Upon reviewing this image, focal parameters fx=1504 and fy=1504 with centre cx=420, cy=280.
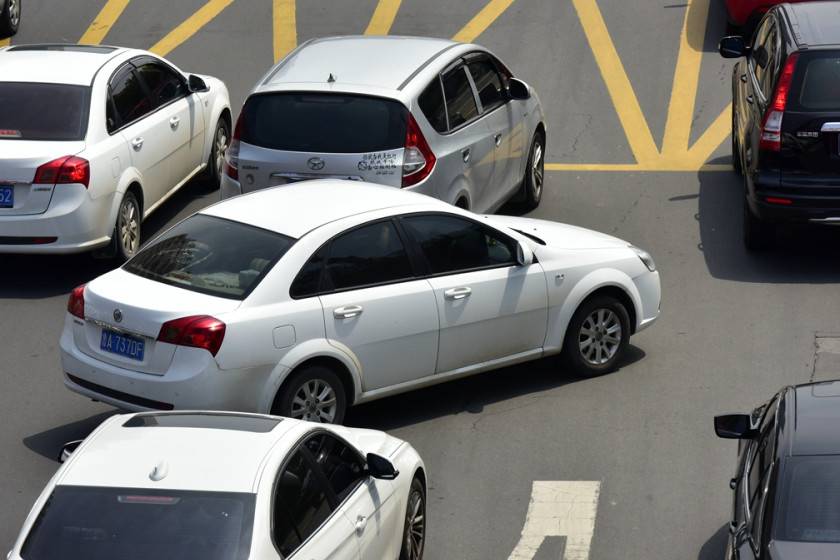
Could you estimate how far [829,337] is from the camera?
1117cm

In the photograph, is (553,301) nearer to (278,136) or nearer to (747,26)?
(278,136)

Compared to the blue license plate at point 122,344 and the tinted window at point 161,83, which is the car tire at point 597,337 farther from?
the tinted window at point 161,83

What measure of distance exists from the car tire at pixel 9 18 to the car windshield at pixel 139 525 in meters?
13.6

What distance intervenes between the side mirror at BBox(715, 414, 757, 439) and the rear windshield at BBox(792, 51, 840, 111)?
5.39 meters

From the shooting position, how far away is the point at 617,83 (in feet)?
56.4

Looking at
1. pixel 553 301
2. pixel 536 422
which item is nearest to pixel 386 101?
pixel 553 301

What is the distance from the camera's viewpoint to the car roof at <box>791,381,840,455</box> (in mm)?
6473

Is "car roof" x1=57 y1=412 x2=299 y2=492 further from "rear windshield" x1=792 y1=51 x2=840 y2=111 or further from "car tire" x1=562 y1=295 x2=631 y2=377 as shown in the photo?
"rear windshield" x1=792 y1=51 x2=840 y2=111

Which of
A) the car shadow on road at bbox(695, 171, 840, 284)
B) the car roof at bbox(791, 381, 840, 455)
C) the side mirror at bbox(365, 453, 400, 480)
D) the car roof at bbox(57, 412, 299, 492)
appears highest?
the car roof at bbox(791, 381, 840, 455)

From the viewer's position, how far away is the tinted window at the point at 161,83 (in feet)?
45.0

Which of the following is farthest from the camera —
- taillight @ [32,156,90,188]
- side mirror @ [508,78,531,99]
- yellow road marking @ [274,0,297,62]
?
yellow road marking @ [274,0,297,62]

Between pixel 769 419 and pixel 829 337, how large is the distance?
4.27 metres

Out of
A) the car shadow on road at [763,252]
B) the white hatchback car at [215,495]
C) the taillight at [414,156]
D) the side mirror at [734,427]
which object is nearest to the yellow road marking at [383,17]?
the car shadow on road at [763,252]

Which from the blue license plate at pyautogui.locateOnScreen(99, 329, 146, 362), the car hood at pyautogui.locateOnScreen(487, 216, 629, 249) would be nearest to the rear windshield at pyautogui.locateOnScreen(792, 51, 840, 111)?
the car hood at pyautogui.locateOnScreen(487, 216, 629, 249)
